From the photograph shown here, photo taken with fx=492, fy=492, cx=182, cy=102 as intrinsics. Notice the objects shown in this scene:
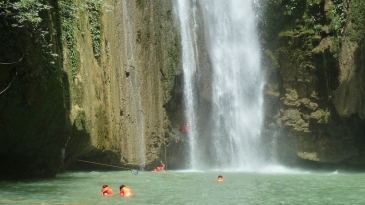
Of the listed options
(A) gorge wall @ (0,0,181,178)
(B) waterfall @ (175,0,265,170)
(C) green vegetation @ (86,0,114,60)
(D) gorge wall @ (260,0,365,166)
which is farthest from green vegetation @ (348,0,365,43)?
(C) green vegetation @ (86,0,114,60)

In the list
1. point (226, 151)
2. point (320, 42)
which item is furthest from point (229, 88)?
point (320, 42)

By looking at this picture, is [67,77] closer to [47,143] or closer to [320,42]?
[47,143]

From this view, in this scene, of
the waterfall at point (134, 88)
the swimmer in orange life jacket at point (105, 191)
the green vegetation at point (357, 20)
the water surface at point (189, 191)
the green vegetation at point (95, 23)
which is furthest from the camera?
the waterfall at point (134, 88)

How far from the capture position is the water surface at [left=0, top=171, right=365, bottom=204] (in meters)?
10.9

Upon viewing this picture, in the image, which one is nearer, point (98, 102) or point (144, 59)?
point (98, 102)

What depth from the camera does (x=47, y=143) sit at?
13.7m

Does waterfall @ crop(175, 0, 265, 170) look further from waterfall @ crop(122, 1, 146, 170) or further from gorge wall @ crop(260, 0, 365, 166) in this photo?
→ waterfall @ crop(122, 1, 146, 170)

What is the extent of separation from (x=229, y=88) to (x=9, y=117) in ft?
41.9

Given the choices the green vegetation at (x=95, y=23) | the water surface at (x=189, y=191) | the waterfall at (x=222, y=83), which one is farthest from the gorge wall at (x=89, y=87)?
the water surface at (x=189, y=191)

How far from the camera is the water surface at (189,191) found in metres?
10.9

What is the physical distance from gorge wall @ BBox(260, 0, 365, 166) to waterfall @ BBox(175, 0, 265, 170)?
881 mm

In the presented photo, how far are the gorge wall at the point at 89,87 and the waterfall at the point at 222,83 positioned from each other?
106 centimetres

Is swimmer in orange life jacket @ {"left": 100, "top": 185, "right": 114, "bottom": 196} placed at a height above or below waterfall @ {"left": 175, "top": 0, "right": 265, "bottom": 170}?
below

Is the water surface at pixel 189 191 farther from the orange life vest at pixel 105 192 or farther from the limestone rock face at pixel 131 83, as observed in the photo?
the limestone rock face at pixel 131 83
